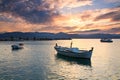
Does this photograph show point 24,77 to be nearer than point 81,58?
Yes

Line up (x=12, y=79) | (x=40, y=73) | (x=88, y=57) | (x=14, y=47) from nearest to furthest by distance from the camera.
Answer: (x=12, y=79)
(x=40, y=73)
(x=88, y=57)
(x=14, y=47)

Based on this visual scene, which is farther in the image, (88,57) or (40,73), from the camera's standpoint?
(88,57)

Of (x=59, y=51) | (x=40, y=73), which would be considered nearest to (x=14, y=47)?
(x=59, y=51)

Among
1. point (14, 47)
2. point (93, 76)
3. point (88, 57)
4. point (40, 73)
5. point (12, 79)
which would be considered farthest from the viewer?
point (14, 47)

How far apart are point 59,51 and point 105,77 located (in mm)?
38141

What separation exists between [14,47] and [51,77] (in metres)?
72.1

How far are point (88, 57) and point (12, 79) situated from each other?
28704mm

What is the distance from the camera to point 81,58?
59.7 m

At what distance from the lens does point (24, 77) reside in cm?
3466

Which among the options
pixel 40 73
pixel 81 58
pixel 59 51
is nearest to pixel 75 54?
pixel 81 58

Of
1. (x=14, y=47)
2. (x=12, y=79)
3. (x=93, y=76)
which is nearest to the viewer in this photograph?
(x=12, y=79)

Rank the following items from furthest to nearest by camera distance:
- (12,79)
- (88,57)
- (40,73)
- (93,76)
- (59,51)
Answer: (59,51), (88,57), (40,73), (93,76), (12,79)

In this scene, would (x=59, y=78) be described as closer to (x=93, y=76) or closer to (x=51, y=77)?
(x=51, y=77)

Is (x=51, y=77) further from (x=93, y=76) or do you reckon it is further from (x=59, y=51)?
(x=59, y=51)
